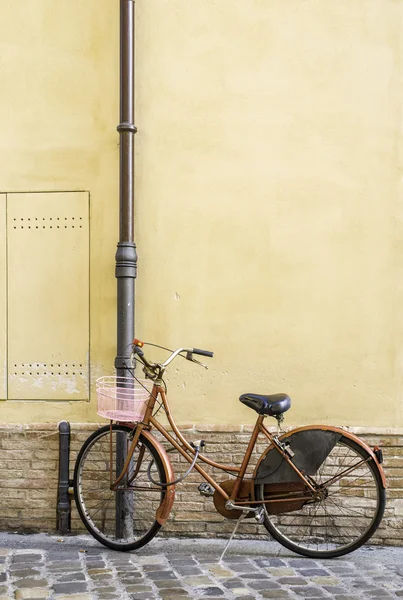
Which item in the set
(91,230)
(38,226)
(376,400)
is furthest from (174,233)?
(376,400)

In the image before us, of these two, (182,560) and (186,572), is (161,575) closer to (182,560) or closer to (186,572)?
(186,572)

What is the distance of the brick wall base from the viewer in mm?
5062

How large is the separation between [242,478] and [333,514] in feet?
2.57

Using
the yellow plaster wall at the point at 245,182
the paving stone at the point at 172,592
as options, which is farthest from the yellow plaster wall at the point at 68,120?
the paving stone at the point at 172,592

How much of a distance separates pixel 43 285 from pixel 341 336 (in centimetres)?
226

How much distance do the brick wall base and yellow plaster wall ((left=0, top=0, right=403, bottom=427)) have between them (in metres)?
0.12

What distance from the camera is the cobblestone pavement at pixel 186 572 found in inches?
159

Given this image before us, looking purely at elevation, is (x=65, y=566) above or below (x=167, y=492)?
below

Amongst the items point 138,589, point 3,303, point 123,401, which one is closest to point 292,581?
point 138,589

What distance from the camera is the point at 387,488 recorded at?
199 inches

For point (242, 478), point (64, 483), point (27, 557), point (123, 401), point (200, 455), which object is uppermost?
point (123, 401)

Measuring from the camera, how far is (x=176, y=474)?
17.0 feet

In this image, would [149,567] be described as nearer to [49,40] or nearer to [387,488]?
[387,488]

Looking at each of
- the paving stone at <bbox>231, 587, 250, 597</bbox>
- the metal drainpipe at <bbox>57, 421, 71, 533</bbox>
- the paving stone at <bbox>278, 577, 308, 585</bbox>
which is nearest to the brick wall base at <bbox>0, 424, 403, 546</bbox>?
the metal drainpipe at <bbox>57, 421, 71, 533</bbox>
